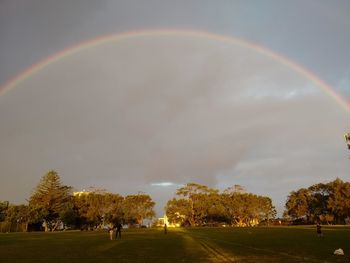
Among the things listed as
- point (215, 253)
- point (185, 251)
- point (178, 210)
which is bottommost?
point (215, 253)

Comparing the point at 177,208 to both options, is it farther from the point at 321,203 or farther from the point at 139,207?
the point at 321,203

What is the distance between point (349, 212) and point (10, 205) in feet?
351

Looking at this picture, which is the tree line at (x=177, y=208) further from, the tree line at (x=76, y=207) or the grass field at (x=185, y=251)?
the grass field at (x=185, y=251)

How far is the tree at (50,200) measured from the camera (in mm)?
136125

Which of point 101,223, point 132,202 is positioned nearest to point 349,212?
point 132,202

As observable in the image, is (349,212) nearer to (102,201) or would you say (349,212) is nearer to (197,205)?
(197,205)

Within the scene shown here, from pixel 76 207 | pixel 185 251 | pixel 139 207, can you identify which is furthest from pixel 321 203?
pixel 185 251

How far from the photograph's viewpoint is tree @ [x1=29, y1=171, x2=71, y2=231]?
136 m

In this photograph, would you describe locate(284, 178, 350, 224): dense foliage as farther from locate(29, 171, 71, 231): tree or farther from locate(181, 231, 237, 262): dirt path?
locate(181, 231, 237, 262): dirt path

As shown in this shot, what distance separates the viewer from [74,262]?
24766 millimetres

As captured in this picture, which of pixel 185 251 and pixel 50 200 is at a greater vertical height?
pixel 50 200

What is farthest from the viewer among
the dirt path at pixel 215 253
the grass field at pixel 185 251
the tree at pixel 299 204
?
the tree at pixel 299 204

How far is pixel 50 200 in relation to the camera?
473 feet

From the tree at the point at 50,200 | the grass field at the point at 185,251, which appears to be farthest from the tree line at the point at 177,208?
the grass field at the point at 185,251
